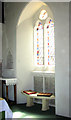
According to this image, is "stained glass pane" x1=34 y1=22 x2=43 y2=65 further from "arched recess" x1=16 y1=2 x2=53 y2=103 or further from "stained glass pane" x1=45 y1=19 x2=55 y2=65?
"stained glass pane" x1=45 y1=19 x2=55 y2=65

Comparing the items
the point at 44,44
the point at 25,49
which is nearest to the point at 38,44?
the point at 44,44

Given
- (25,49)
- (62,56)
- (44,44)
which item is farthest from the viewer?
(25,49)

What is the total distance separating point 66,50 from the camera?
5.25 metres

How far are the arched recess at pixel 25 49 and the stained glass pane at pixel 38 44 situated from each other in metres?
0.14

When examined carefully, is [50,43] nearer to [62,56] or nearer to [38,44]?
[38,44]

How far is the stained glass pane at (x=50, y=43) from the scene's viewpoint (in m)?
6.58

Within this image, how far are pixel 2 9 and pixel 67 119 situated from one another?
444 centimetres

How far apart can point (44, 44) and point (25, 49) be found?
0.67 m

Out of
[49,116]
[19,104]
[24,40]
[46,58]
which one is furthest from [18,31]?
[49,116]

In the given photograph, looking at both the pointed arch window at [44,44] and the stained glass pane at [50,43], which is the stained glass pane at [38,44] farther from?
the stained glass pane at [50,43]

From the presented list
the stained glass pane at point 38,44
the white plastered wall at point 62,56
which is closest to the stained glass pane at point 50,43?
the stained glass pane at point 38,44

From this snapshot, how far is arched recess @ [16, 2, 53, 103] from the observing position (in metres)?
6.84

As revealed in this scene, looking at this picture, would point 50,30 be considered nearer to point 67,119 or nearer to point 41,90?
point 41,90

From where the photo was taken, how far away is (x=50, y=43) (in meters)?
6.65
